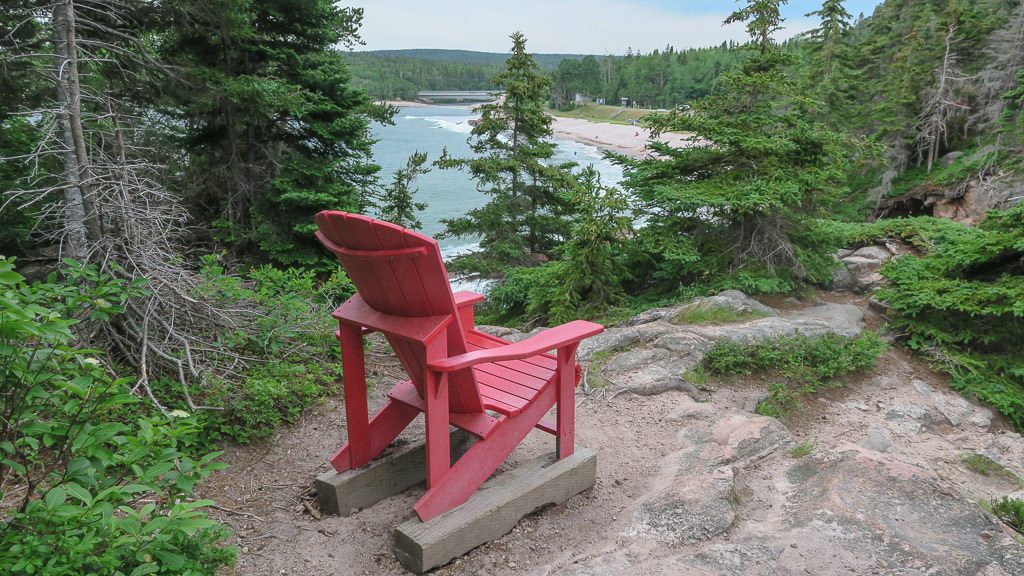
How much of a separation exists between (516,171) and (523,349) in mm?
12313

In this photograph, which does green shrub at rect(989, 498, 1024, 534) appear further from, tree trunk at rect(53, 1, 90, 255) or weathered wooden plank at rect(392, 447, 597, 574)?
tree trunk at rect(53, 1, 90, 255)

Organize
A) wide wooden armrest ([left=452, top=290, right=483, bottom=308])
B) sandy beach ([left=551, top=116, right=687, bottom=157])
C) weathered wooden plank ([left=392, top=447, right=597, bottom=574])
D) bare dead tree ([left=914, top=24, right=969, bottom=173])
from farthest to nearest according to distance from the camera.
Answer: sandy beach ([left=551, top=116, right=687, bottom=157]) → bare dead tree ([left=914, top=24, right=969, bottom=173]) → wide wooden armrest ([left=452, top=290, right=483, bottom=308]) → weathered wooden plank ([left=392, top=447, right=597, bottom=574])

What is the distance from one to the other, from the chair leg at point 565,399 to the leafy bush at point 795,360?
7.84 feet

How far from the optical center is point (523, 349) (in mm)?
2756

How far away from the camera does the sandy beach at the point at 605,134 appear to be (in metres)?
50.3

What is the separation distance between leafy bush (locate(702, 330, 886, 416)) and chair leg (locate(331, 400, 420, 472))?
2.89m

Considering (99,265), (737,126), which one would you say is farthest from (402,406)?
(737,126)

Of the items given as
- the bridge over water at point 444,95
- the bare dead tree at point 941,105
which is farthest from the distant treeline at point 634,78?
the bare dead tree at point 941,105

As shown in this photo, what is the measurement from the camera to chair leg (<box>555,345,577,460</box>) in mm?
3100

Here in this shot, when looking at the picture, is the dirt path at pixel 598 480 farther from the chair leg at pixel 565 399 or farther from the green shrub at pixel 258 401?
the chair leg at pixel 565 399

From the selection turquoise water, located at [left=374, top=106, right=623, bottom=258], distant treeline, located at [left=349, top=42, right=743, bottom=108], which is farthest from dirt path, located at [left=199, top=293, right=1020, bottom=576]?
distant treeline, located at [left=349, top=42, right=743, bottom=108]

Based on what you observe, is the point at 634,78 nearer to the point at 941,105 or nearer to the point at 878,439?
the point at 941,105

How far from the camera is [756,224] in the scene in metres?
7.69

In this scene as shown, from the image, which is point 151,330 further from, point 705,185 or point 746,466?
point 705,185
